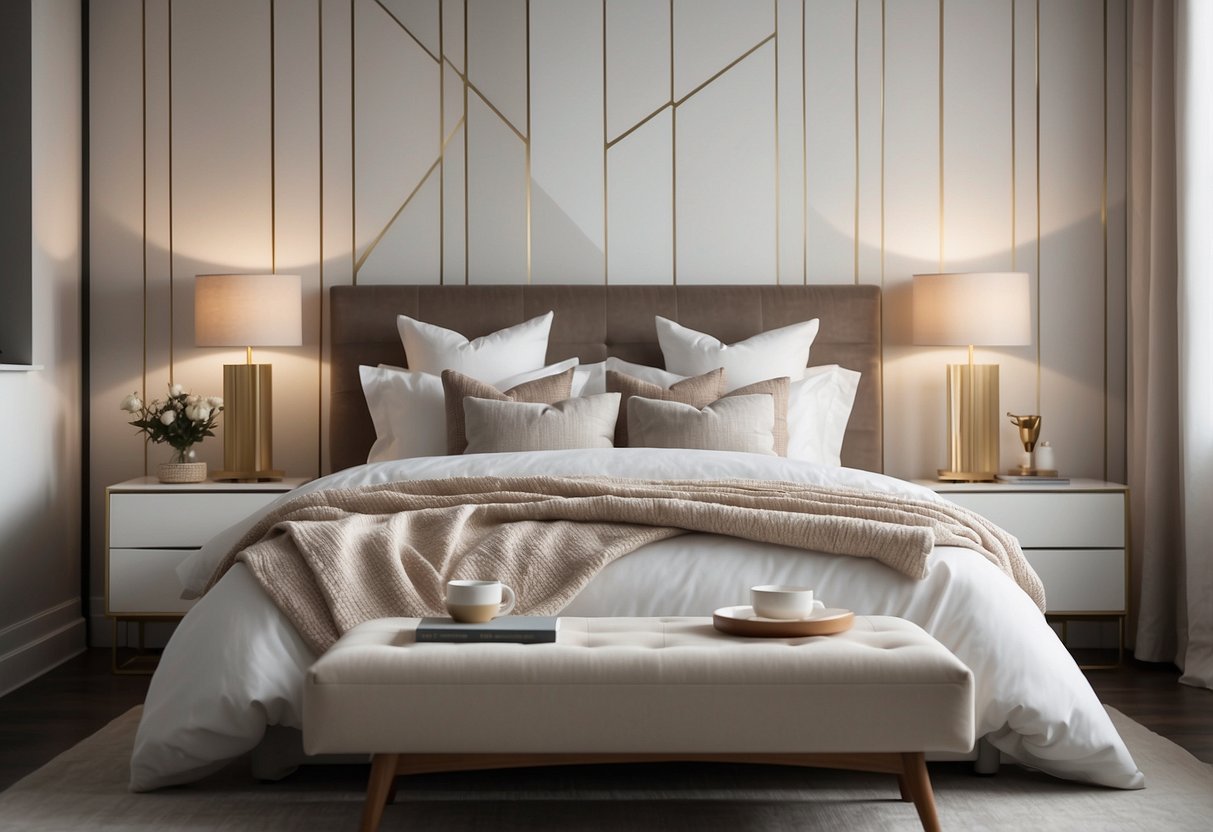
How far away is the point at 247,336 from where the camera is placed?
4402 millimetres

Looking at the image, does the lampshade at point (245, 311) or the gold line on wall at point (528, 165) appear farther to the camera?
the gold line on wall at point (528, 165)

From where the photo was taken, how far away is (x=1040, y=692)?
8.50 feet

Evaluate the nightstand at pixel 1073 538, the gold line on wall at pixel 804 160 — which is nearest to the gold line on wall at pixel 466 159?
the gold line on wall at pixel 804 160

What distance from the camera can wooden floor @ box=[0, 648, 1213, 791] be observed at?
3188 millimetres

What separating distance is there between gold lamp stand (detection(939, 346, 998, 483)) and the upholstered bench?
2443 mm

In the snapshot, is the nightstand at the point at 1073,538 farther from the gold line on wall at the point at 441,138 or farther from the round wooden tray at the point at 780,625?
the gold line on wall at the point at 441,138

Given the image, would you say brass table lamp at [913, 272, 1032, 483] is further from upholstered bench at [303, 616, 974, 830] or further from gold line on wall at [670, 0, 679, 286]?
upholstered bench at [303, 616, 974, 830]

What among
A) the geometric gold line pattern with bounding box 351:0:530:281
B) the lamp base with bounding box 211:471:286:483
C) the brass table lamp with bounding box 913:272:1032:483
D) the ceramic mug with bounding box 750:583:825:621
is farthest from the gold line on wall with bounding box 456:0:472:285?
the ceramic mug with bounding box 750:583:825:621

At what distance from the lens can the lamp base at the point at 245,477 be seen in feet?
14.6

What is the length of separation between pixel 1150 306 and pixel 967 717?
2.67 meters

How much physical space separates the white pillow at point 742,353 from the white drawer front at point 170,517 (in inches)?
60.8

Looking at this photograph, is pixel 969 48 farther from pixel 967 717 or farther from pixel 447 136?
pixel 967 717

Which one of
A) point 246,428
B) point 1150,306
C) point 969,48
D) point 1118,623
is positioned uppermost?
point 969,48

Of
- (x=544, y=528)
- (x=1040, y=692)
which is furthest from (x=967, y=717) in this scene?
(x=544, y=528)
